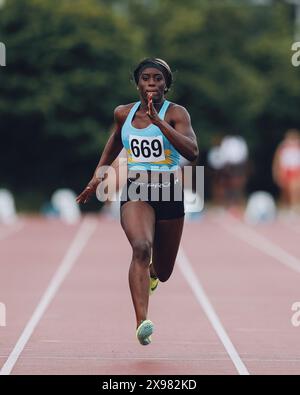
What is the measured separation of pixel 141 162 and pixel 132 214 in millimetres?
372

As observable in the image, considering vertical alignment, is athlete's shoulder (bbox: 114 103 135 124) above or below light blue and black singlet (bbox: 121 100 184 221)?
above

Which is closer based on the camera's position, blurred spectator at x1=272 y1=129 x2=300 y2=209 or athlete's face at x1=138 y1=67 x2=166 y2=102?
athlete's face at x1=138 y1=67 x2=166 y2=102

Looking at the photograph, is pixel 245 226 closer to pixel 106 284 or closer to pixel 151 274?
pixel 106 284

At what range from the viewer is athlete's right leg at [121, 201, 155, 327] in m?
8.94

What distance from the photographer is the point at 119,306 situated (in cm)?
1255

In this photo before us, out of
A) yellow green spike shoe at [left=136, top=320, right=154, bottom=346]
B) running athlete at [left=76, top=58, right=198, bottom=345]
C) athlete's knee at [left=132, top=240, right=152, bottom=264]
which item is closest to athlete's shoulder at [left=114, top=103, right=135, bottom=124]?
running athlete at [left=76, top=58, right=198, bottom=345]

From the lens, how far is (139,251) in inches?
355

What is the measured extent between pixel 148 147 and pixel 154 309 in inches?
134

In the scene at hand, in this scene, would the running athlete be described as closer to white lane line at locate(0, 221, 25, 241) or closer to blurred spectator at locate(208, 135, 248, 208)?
white lane line at locate(0, 221, 25, 241)

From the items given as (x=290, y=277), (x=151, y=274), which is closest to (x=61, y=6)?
(x=290, y=277)

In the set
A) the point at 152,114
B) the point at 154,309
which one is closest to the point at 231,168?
the point at 154,309

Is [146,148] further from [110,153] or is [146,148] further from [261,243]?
[261,243]

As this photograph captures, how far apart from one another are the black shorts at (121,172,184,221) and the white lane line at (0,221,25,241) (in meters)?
13.6

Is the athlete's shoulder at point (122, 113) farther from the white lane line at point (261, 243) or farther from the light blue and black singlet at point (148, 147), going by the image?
the white lane line at point (261, 243)
